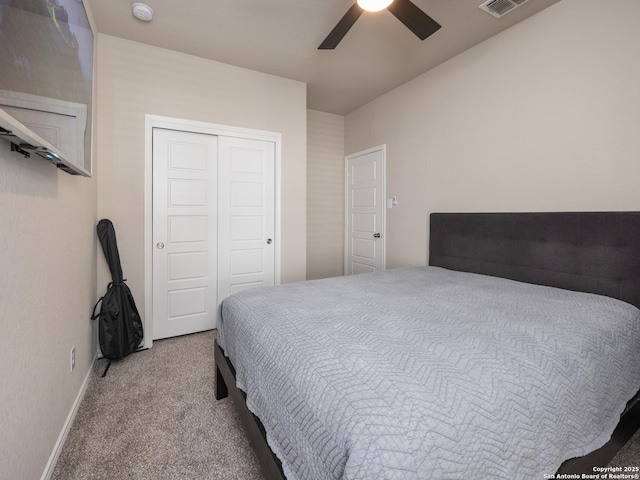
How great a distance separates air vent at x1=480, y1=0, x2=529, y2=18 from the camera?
2.12 m

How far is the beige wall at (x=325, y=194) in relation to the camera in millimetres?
4316

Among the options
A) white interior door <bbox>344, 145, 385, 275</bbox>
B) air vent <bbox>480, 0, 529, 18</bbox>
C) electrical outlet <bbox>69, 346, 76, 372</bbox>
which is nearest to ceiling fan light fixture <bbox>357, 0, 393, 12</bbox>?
air vent <bbox>480, 0, 529, 18</bbox>

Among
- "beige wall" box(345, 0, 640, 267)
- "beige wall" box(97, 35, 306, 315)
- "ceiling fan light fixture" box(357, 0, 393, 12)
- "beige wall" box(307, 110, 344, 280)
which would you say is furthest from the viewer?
"beige wall" box(307, 110, 344, 280)

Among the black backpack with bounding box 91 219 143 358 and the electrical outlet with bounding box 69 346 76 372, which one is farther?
the black backpack with bounding box 91 219 143 358

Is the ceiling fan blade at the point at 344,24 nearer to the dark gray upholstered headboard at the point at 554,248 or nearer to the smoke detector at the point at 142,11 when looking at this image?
the smoke detector at the point at 142,11

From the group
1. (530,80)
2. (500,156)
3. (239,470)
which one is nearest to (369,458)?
(239,470)

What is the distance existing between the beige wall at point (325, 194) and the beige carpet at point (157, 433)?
7.90 ft

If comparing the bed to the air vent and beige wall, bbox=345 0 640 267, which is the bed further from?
the air vent

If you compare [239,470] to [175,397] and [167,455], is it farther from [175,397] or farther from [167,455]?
[175,397]

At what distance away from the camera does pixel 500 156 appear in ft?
8.34

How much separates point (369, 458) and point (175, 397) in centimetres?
177

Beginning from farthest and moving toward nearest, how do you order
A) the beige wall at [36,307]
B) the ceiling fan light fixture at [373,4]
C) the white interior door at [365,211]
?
the white interior door at [365,211]
the ceiling fan light fixture at [373,4]
the beige wall at [36,307]

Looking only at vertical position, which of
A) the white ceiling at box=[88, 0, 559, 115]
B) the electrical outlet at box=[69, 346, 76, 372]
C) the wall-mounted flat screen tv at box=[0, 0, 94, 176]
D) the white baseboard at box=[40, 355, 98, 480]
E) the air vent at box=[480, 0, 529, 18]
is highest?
the white ceiling at box=[88, 0, 559, 115]

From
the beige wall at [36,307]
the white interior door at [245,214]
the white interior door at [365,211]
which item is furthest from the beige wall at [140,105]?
the white interior door at [365,211]
